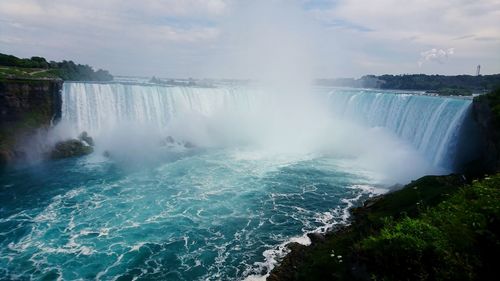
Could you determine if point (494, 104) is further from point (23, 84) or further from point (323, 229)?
point (23, 84)

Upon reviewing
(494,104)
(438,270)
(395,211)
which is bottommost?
(395,211)

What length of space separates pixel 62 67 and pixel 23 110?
93.9ft

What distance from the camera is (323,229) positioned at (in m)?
16.3

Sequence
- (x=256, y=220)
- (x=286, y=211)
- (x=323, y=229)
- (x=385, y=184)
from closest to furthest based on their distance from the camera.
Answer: (x=323, y=229)
(x=256, y=220)
(x=286, y=211)
(x=385, y=184)

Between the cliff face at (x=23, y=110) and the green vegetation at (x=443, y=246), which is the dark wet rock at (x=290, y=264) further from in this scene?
the cliff face at (x=23, y=110)

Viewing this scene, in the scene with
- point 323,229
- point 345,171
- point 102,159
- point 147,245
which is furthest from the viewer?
point 102,159

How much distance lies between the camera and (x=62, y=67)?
180 feet

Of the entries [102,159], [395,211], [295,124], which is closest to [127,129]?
[102,159]

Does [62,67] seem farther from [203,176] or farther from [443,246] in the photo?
[443,246]

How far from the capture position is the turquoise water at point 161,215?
Answer: 1356 cm

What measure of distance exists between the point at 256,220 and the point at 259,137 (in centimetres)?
2277

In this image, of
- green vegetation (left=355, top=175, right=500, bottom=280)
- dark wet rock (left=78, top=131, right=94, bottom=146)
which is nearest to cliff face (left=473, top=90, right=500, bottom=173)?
green vegetation (left=355, top=175, right=500, bottom=280)

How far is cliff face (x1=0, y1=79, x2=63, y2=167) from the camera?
90.8 feet

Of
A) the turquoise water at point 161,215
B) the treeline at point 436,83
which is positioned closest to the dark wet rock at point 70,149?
the turquoise water at point 161,215
